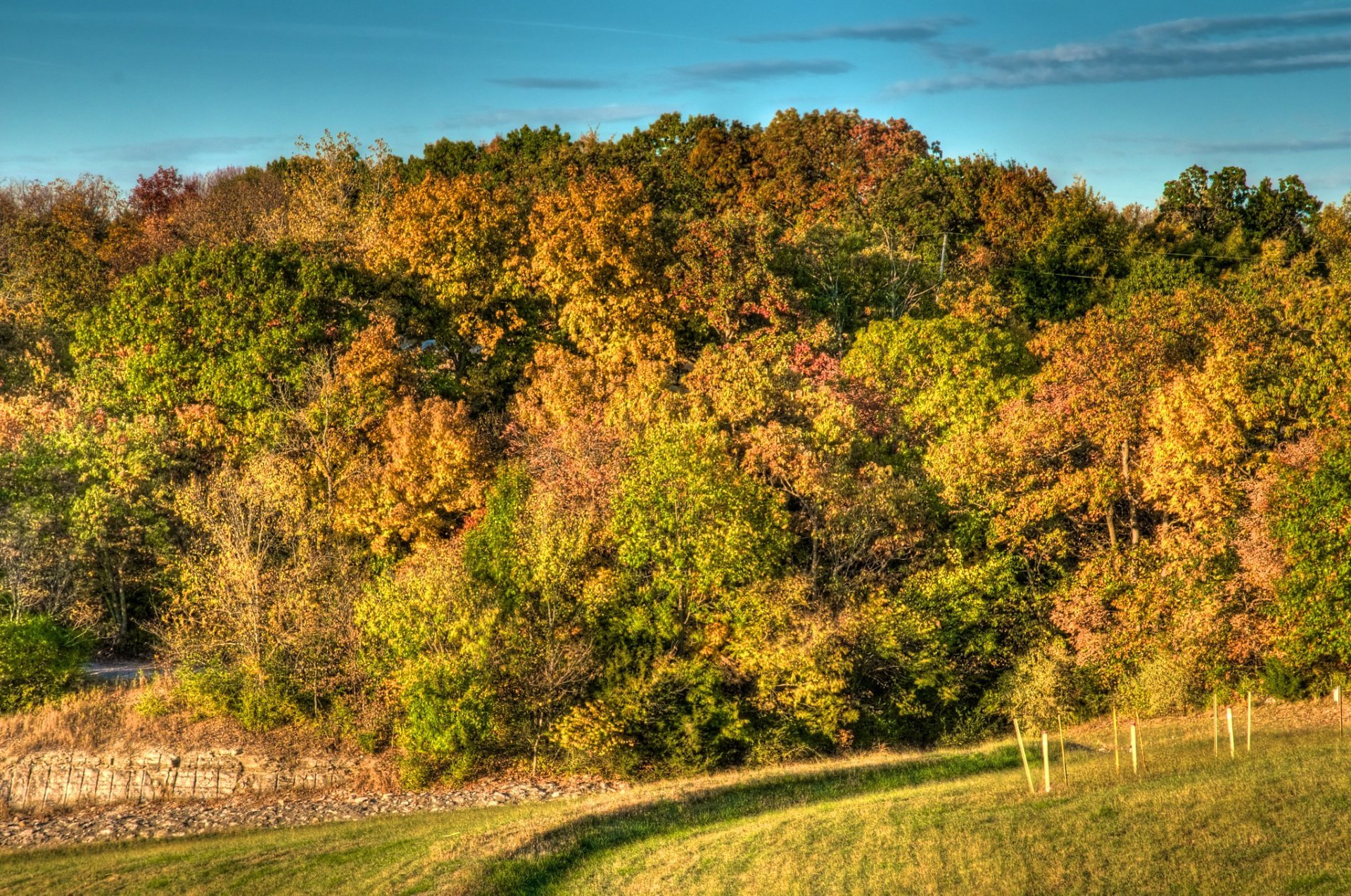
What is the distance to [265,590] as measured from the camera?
43.7 metres

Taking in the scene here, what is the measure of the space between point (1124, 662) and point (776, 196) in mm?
44169

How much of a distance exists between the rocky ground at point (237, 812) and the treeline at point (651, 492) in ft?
5.60

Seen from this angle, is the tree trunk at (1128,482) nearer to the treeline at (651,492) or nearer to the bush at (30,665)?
the treeline at (651,492)

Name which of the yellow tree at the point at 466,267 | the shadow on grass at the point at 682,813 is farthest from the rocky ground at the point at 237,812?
the yellow tree at the point at 466,267

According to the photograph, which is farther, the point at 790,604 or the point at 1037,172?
the point at 1037,172

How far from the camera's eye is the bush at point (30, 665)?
42.7m

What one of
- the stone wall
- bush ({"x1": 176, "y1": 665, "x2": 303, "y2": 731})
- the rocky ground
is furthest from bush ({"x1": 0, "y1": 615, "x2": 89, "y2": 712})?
the rocky ground

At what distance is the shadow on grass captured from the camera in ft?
89.7

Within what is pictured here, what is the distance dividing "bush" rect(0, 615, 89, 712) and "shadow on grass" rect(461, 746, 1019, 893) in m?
22.5

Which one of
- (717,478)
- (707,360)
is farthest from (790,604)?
(707,360)

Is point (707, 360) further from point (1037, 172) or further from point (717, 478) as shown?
point (1037, 172)

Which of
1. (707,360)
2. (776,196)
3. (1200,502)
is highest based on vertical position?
(776,196)

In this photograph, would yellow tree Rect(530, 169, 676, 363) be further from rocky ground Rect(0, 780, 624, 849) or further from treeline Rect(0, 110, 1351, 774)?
rocky ground Rect(0, 780, 624, 849)

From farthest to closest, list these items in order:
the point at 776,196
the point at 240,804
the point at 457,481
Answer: the point at 776,196
the point at 457,481
the point at 240,804
